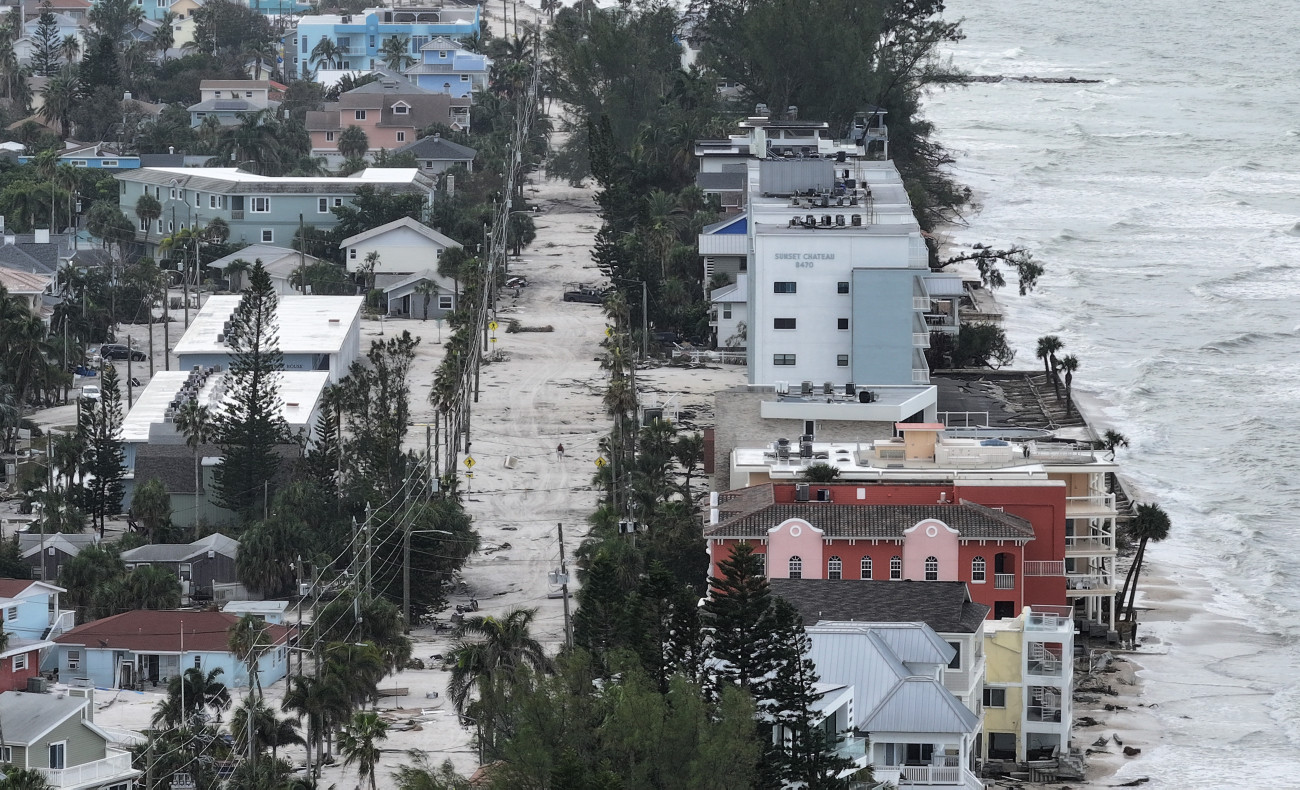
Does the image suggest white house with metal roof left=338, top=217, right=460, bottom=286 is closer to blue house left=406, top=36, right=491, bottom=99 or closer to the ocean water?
the ocean water

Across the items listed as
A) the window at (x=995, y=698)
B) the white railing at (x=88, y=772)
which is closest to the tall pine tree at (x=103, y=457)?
the white railing at (x=88, y=772)

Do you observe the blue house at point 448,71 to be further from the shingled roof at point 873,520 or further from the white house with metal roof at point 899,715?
the white house with metal roof at point 899,715

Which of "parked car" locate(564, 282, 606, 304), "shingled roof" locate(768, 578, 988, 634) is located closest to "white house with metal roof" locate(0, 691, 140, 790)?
"shingled roof" locate(768, 578, 988, 634)

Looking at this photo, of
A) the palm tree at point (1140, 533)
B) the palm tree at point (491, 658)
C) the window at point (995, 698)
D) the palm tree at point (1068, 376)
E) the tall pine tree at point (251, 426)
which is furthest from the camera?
the palm tree at point (1068, 376)


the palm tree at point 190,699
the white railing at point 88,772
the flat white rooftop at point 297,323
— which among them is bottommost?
the white railing at point 88,772

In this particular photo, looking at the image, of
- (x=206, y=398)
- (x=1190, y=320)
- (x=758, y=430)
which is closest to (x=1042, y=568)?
(x=758, y=430)

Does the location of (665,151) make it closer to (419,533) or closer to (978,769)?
(419,533)
